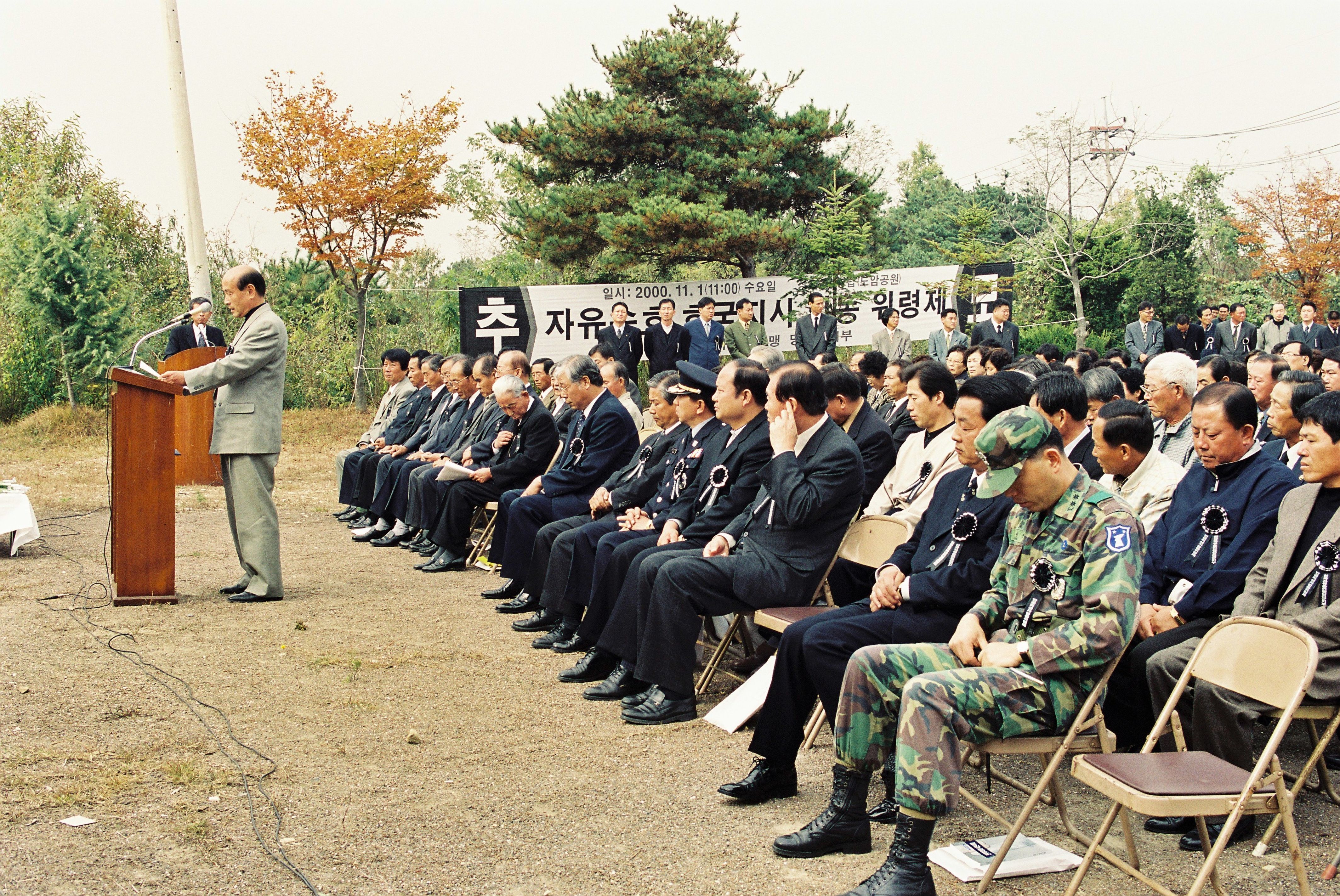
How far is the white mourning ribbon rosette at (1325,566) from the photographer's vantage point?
3604 millimetres

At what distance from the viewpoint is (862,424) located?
248 inches

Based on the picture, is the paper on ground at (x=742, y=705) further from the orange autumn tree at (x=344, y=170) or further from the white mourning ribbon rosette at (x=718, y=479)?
the orange autumn tree at (x=344, y=170)

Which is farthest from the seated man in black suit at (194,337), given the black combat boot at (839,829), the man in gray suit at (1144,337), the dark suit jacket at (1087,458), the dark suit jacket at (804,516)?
the man in gray suit at (1144,337)

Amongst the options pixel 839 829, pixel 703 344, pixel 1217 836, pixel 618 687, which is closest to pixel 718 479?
pixel 618 687

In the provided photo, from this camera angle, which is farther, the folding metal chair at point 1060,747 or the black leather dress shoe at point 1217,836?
the black leather dress shoe at point 1217,836

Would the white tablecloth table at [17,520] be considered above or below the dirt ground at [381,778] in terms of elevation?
above

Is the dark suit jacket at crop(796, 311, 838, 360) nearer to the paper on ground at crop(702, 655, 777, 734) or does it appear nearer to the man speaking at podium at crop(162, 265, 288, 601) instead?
the man speaking at podium at crop(162, 265, 288, 601)

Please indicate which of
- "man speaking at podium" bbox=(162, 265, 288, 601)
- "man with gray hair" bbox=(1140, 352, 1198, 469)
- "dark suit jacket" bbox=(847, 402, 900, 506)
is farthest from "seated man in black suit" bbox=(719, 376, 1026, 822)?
"man speaking at podium" bbox=(162, 265, 288, 601)

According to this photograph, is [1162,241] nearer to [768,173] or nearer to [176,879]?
[768,173]

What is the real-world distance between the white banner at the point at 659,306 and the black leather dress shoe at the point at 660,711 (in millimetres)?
10914

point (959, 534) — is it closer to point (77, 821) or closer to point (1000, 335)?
point (77, 821)

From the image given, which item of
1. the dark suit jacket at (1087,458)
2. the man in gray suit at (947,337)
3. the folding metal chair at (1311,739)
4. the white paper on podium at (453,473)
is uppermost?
the man in gray suit at (947,337)

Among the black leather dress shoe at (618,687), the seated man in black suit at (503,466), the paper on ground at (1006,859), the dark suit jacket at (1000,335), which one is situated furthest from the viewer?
the dark suit jacket at (1000,335)

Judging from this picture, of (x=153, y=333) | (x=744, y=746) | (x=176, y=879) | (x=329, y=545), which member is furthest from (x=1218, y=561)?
(x=329, y=545)
